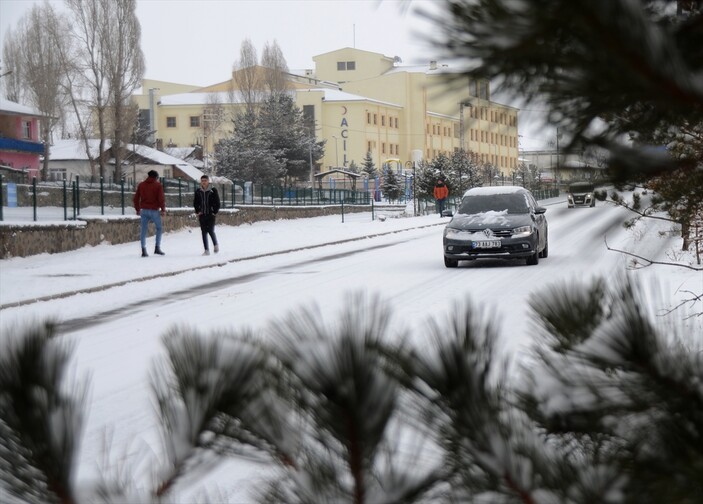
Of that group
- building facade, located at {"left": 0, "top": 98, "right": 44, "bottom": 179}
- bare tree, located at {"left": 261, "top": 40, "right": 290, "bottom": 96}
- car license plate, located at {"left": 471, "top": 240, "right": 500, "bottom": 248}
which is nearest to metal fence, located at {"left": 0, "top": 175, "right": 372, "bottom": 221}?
car license plate, located at {"left": 471, "top": 240, "right": 500, "bottom": 248}

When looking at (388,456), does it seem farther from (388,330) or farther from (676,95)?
(676,95)

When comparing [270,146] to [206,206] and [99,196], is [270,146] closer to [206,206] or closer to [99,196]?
[99,196]

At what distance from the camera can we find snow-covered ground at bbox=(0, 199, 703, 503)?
1.65m

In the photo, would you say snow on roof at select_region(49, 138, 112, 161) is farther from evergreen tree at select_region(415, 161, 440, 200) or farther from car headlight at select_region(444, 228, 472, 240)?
car headlight at select_region(444, 228, 472, 240)

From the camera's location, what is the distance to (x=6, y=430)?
1.38m

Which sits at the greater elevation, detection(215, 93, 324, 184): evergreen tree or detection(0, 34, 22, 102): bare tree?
detection(0, 34, 22, 102): bare tree

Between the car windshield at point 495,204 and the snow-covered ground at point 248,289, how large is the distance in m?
1.25

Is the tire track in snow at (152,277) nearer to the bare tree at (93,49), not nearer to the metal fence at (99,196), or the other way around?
the metal fence at (99,196)

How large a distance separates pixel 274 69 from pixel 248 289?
75983mm

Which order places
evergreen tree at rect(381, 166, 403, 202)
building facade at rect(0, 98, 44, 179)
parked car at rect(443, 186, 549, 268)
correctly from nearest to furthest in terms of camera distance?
1. parked car at rect(443, 186, 549, 268)
2. building facade at rect(0, 98, 44, 179)
3. evergreen tree at rect(381, 166, 403, 202)

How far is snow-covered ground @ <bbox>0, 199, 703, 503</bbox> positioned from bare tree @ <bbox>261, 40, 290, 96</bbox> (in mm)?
59154

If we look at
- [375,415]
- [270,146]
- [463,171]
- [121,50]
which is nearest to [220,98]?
[270,146]

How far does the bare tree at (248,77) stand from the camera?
90.8 m

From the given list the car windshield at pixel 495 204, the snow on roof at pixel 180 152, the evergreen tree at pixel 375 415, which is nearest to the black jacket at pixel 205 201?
the car windshield at pixel 495 204
